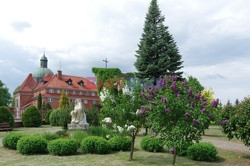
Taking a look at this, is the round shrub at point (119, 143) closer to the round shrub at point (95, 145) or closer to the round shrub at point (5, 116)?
the round shrub at point (95, 145)

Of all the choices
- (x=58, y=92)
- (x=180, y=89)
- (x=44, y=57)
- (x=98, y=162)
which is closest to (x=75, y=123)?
(x=98, y=162)

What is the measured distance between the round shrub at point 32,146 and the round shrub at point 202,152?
5949mm

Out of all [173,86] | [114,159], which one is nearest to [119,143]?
[114,159]

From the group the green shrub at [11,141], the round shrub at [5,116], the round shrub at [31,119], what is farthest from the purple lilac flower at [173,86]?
the round shrub at [31,119]

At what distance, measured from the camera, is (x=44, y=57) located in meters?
82.4

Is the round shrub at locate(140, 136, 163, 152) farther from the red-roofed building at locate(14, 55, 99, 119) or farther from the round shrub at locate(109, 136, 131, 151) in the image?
the red-roofed building at locate(14, 55, 99, 119)

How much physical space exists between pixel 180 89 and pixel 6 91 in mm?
64591

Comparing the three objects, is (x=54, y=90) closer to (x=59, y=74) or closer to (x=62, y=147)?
(x=59, y=74)

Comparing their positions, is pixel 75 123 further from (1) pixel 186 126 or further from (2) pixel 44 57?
(2) pixel 44 57

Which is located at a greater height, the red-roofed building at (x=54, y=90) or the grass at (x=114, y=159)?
the red-roofed building at (x=54, y=90)

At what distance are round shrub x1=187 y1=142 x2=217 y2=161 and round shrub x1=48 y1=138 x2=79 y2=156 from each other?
455cm

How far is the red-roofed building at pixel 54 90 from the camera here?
5784cm

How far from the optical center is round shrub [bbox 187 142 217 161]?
10117mm

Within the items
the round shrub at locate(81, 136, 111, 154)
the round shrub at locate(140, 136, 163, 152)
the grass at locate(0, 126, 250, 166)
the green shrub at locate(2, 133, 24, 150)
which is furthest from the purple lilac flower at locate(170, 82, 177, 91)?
the green shrub at locate(2, 133, 24, 150)
